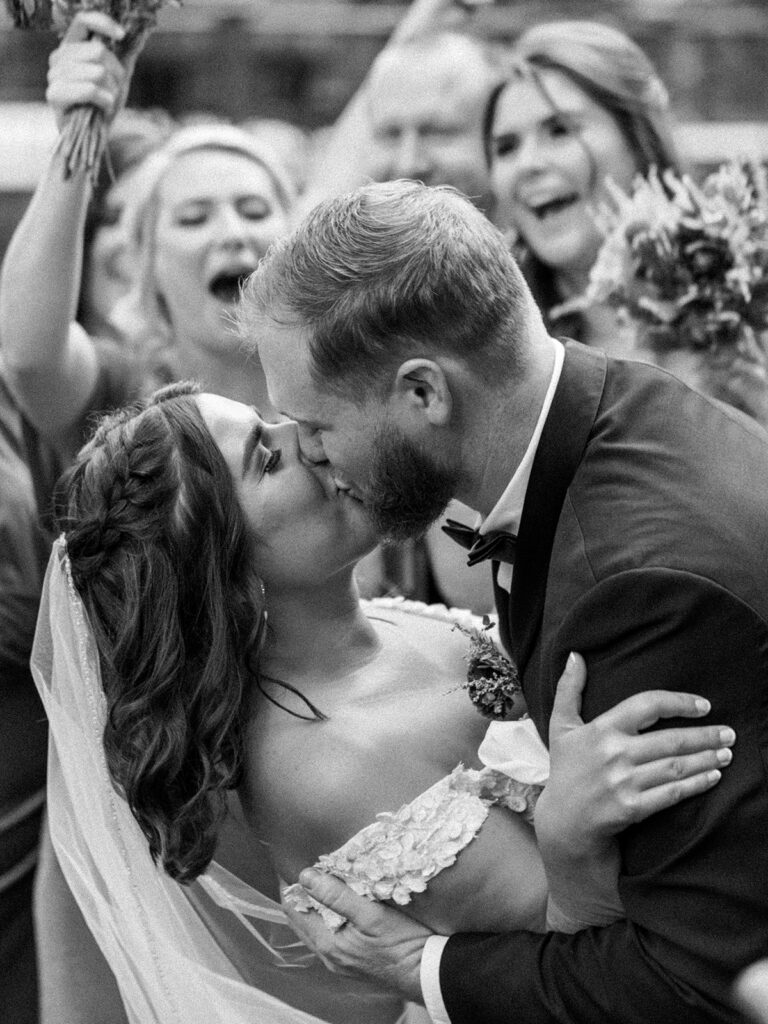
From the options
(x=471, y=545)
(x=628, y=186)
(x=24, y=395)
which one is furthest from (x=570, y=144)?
(x=471, y=545)

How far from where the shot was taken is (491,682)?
110 inches

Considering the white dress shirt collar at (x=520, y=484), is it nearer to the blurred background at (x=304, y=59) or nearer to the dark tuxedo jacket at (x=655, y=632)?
the dark tuxedo jacket at (x=655, y=632)

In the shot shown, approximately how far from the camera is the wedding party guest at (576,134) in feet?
17.0

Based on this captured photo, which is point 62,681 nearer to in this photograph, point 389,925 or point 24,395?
point 389,925

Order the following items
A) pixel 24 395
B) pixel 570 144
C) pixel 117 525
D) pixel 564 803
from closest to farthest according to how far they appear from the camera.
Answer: pixel 564 803, pixel 117 525, pixel 24 395, pixel 570 144

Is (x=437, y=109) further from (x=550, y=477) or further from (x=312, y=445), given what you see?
(x=550, y=477)

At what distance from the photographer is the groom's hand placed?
262 cm

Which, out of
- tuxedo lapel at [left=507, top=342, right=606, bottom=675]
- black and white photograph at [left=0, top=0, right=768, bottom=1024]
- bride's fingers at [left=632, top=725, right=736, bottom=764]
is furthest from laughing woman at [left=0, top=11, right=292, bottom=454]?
bride's fingers at [left=632, top=725, right=736, bottom=764]

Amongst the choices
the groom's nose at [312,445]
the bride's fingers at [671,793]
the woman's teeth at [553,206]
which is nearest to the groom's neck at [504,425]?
the groom's nose at [312,445]

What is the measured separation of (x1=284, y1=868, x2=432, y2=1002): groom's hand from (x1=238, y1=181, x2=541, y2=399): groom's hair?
982 mm

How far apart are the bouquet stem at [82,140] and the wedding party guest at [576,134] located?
6.42 feet

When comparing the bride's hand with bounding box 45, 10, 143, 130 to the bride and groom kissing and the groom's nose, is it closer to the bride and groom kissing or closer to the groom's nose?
the bride and groom kissing

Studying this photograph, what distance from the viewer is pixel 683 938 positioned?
2133 mm

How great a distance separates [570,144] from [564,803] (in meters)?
3.49
